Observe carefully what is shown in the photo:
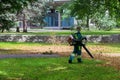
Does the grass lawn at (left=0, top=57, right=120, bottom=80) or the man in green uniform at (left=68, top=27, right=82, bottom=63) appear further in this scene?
the man in green uniform at (left=68, top=27, right=82, bottom=63)

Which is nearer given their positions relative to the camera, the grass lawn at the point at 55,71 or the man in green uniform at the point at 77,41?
the grass lawn at the point at 55,71

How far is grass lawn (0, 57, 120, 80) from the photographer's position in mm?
14125

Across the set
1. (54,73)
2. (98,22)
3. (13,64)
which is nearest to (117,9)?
(13,64)

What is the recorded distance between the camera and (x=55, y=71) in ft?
51.6

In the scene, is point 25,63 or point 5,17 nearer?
point 25,63

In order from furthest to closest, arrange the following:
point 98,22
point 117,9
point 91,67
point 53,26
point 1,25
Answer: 1. point 53,26
2. point 98,22
3. point 1,25
4. point 117,9
5. point 91,67

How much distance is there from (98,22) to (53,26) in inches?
873

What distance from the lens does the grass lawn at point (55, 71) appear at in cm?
1412

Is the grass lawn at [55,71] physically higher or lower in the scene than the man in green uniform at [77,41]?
lower

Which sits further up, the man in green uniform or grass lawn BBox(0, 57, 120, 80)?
the man in green uniform

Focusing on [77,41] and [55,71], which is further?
[77,41]

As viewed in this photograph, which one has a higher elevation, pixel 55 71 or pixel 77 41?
pixel 77 41

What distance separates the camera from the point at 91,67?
55.5 feet

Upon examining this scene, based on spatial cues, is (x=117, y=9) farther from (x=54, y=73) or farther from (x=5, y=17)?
(x=54, y=73)
